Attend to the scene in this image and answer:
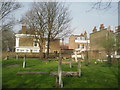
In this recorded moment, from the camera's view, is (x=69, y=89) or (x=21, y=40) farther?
(x=21, y=40)

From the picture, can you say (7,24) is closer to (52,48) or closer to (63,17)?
(63,17)

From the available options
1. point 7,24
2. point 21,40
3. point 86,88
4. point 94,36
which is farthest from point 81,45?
point 86,88

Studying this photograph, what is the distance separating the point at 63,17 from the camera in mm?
32594

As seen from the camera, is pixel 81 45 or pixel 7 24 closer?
pixel 7 24

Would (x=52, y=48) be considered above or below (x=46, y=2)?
below

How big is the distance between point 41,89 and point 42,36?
85.4 ft

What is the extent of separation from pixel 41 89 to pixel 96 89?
2611 millimetres

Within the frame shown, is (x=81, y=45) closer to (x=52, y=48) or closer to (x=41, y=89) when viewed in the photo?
(x=52, y=48)

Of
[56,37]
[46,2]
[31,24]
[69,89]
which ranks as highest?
[46,2]

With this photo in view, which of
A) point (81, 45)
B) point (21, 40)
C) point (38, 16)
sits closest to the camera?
point (38, 16)

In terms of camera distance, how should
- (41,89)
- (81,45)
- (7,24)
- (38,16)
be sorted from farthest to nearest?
1. (81,45)
2. (38,16)
3. (7,24)
4. (41,89)

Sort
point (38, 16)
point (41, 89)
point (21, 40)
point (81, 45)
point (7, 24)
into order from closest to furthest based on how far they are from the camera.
→ point (41, 89), point (7, 24), point (38, 16), point (21, 40), point (81, 45)

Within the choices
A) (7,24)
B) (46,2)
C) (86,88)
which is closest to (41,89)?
(86,88)

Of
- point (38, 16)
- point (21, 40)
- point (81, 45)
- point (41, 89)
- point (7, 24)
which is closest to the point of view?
point (41, 89)
